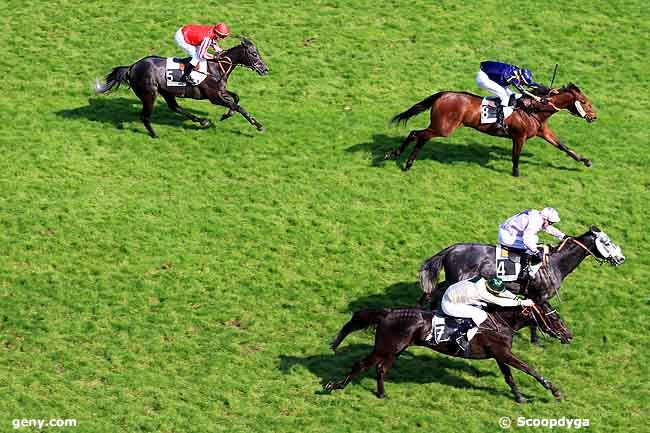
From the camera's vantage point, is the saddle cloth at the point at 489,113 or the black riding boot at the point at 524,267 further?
the saddle cloth at the point at 489,113

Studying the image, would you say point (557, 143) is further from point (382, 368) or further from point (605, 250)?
point (382, 368)

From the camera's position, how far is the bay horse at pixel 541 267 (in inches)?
731

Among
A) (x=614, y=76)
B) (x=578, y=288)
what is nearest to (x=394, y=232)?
(x=578, y=288)

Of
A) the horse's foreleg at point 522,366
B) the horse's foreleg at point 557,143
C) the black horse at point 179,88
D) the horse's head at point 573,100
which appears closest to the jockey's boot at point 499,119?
the horse's foreleg at point 557,143

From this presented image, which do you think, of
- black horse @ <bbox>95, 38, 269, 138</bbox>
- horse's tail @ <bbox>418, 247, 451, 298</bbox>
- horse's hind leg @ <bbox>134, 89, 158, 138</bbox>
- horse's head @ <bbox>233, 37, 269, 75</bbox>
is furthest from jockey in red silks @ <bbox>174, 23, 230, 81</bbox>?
horse's tail @ <bbox>418, 247, 451, 298</bbox>

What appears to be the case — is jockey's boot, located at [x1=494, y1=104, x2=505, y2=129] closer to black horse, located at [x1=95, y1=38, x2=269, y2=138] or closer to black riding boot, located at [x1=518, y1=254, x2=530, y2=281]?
black horse, located at [x1=95, y1=38, x2=269, y2=138]

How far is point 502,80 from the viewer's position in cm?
2391

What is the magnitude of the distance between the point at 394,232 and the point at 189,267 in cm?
452

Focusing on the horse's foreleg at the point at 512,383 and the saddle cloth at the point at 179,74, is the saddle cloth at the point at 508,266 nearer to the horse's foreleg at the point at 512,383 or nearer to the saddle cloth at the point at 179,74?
the horse's foreleg at the point at 512,383

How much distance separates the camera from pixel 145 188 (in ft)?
77.5

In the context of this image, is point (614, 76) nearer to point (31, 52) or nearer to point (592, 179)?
point (592, 179)

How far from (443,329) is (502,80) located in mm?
8924

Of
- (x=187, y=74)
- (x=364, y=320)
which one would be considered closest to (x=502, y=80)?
(x=187, y=74)

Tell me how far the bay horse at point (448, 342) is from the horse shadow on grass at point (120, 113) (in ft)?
35.1
